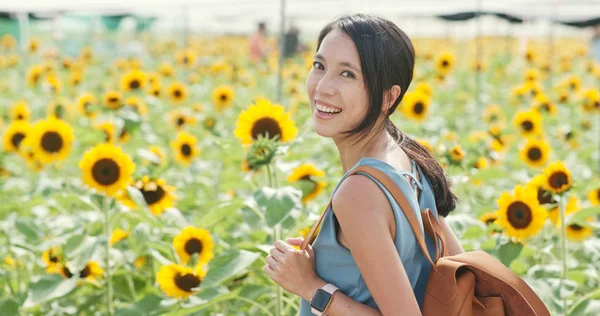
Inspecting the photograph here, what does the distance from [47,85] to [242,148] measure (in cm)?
239

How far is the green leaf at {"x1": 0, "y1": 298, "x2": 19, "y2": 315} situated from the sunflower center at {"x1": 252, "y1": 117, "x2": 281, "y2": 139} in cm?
75

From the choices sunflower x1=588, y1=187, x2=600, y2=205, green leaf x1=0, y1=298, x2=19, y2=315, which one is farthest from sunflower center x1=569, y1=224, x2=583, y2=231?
green leaf x1=0, y1=298, x2=19, y2=315

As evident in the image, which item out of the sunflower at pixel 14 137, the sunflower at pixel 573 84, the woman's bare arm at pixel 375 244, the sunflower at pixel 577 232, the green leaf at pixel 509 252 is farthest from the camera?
the sunflower at pixel 573 84

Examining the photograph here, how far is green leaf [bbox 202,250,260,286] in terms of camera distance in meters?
1.74

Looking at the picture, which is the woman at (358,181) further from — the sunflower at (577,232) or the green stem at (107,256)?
the sunflower at (577,232)

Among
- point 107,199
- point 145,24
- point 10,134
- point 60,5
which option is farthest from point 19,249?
point 145,24

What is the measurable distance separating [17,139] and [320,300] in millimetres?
2183

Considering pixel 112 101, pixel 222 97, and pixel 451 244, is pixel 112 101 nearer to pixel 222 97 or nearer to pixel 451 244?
pixel 222 97

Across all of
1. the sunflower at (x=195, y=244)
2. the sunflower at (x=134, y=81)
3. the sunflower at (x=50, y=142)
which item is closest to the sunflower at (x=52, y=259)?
the sunflower at (x=195, y=244)

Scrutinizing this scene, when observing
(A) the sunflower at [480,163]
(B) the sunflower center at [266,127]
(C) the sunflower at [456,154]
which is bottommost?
(A) the sunflower at [480,163]

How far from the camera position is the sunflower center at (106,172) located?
2.11 meters

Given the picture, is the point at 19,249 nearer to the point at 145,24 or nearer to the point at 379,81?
the point at 379,81

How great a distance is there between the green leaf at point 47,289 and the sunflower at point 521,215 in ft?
3.25

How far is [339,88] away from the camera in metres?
1.22
